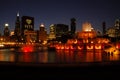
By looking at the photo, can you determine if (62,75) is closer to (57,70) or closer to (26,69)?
(57,70)

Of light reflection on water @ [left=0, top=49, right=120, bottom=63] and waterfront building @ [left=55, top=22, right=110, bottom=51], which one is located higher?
waterfront building @ [left=55, top=22, right=110, bottom=51]

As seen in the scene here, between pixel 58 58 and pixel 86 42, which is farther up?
pixel 86 42

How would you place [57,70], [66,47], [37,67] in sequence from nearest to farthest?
[57,70], [37,67], [66,47]

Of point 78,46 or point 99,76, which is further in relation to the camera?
point 78,46

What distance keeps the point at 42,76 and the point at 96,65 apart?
8.73 meters

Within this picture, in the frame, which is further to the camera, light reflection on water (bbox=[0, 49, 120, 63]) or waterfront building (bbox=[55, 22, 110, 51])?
waterfront building (bbox=[55, 22, 110, 51])

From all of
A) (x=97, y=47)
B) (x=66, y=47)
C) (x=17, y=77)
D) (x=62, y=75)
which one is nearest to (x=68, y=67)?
(x=62, y=75)

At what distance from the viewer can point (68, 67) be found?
2598 centimetres

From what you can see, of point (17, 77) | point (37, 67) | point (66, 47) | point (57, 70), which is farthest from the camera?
point (66, 47)

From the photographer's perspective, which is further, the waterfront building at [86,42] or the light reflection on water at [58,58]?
the waterfront building at [86,42]

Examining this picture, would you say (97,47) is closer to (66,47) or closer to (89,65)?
(66,47)

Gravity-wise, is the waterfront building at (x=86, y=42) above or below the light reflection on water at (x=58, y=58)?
above

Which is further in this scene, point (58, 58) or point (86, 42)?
point (86, 42)

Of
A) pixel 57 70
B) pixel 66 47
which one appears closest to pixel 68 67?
pixel 57 70
